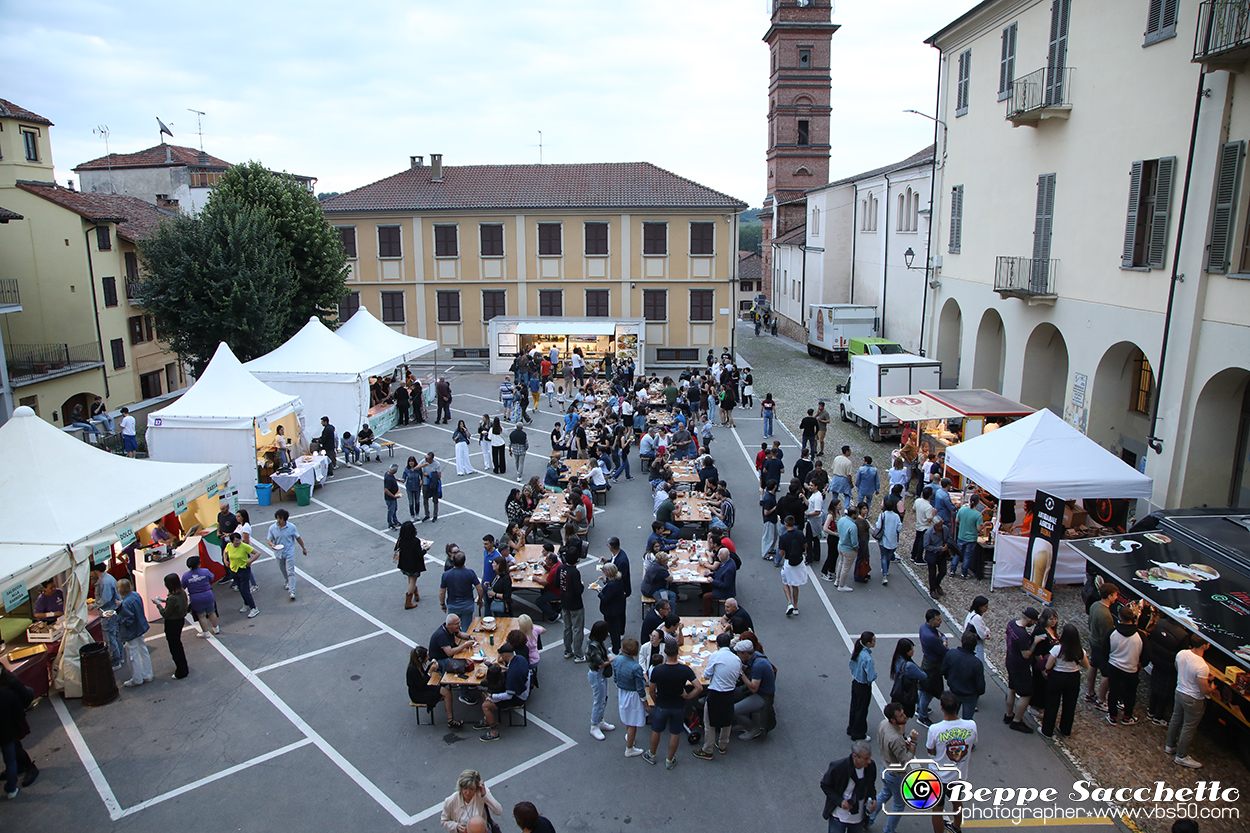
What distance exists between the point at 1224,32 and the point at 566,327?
2420cm

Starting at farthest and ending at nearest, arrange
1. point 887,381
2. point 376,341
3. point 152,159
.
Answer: point 152,159
point 376,341
point 887,381

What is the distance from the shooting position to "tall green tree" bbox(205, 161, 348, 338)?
83.5 feet

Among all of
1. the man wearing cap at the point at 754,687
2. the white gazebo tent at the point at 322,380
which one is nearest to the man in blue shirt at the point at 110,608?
the man wearing cap at the point at 754,687

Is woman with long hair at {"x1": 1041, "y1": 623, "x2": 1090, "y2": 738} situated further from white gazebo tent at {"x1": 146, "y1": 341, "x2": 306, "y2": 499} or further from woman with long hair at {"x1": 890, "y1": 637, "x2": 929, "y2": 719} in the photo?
white gazebo tent at {"x1": 146, "y1": 341, "x2": 306, "y2": 499}

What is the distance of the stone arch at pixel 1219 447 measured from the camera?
13.0m

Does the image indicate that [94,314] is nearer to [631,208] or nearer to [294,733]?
[631,208]

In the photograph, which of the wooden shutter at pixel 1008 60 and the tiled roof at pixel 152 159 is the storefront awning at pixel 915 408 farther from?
the tiled roof at pixel 152 159

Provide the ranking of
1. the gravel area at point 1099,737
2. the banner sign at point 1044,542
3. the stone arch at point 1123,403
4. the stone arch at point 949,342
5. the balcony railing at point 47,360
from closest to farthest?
Answer: the gravel area at point 1099,737
the banner sign at point 1044,542
the stone arch at point 1123,403
the balcony railing at point 47,360
the stone arch at point 949,342

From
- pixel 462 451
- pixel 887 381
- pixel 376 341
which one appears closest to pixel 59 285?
pixel 376 341

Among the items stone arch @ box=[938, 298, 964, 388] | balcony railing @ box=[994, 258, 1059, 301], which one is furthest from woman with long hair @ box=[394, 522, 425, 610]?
stone arch @ box=[938, 298, 964, 388]

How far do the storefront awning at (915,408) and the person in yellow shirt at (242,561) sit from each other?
13854 mm

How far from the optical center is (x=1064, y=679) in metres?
8.37

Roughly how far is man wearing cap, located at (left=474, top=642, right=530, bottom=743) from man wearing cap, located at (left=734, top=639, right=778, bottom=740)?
2.39 metres

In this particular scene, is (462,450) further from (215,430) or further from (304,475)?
(215,430)
